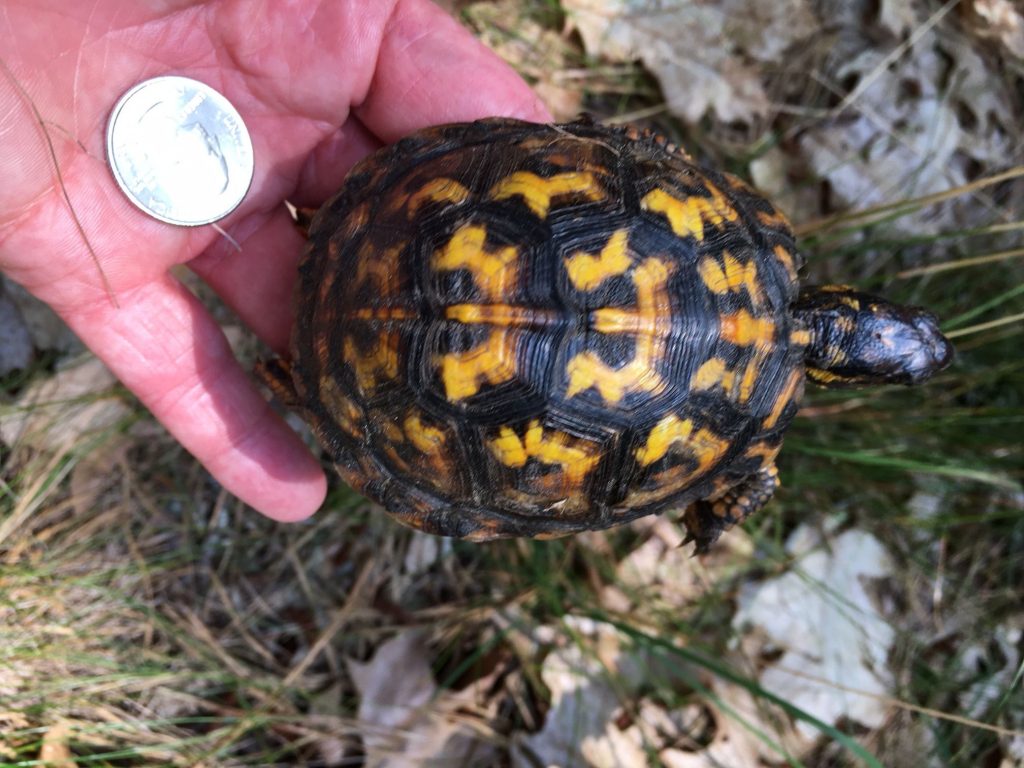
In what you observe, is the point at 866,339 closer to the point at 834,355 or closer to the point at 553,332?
the point at 834,355

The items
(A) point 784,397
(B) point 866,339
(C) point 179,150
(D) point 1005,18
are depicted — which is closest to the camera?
(A) point 784,397

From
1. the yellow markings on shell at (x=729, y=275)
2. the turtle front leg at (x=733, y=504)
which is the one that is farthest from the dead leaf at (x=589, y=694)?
the yellow markings on shell at (x=729, y=275)

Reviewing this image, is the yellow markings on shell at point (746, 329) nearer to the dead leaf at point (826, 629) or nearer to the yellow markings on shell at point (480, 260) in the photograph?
the yellow markings on shell at point (480, 260)

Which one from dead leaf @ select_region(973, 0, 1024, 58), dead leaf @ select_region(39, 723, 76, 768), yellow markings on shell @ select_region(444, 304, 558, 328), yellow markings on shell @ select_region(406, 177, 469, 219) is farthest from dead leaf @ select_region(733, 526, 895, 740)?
dead leaf @ select_region(39, 723, 76, 768)

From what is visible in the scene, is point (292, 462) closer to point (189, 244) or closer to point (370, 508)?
point (370, 508)

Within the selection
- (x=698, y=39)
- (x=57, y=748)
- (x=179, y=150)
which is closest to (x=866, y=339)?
(x=698, y=39)
